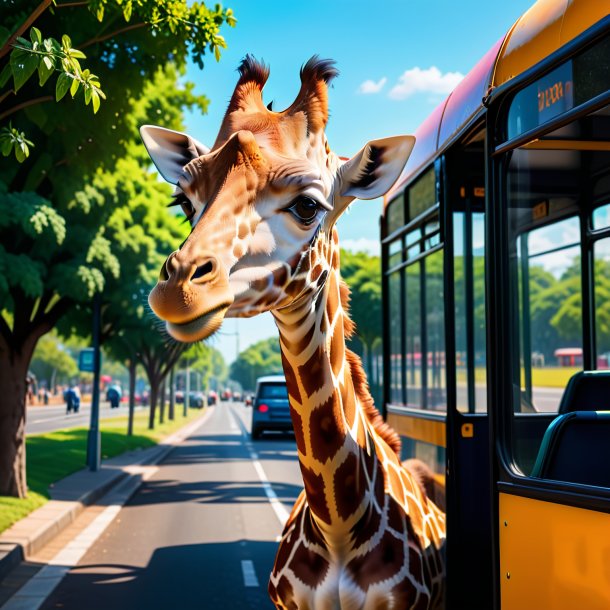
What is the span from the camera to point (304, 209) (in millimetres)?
2756

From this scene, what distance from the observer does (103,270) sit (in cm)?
1386

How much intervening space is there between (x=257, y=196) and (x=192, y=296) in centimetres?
54

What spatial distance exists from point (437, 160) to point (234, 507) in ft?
30.1

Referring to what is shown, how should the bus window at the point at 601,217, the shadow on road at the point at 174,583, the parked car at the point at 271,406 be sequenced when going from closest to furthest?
1. the bus window at the point at 601,217
2. the shadow on road at the point at 174,583
3. the parked car at the point at 271,406

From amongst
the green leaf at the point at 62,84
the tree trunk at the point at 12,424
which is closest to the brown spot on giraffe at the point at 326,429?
the green leaf at the point at 62,84

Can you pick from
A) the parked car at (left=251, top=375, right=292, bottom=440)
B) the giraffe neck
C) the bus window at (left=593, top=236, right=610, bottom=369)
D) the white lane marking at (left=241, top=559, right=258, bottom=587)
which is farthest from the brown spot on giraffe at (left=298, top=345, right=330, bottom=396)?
the parked car at (left=251, top=375, right=292, bottom=440)

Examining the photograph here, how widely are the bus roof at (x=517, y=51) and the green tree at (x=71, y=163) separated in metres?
2.12

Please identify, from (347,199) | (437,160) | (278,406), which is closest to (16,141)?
(437,160)

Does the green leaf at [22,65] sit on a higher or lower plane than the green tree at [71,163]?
lower

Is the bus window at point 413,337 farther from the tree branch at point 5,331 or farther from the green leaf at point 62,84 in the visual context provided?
the tree branch at point 5,331

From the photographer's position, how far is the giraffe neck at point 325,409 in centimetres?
304

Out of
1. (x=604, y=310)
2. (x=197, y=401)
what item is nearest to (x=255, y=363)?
(x=197, y=401)

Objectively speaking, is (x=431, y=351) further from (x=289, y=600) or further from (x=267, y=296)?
(x=267, y=296)

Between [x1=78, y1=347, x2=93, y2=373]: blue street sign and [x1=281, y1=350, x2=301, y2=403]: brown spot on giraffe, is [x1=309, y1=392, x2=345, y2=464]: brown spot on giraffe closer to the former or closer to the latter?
[x1=281, y1=350, x2=301, y2=403]: brown spot on giraffe
